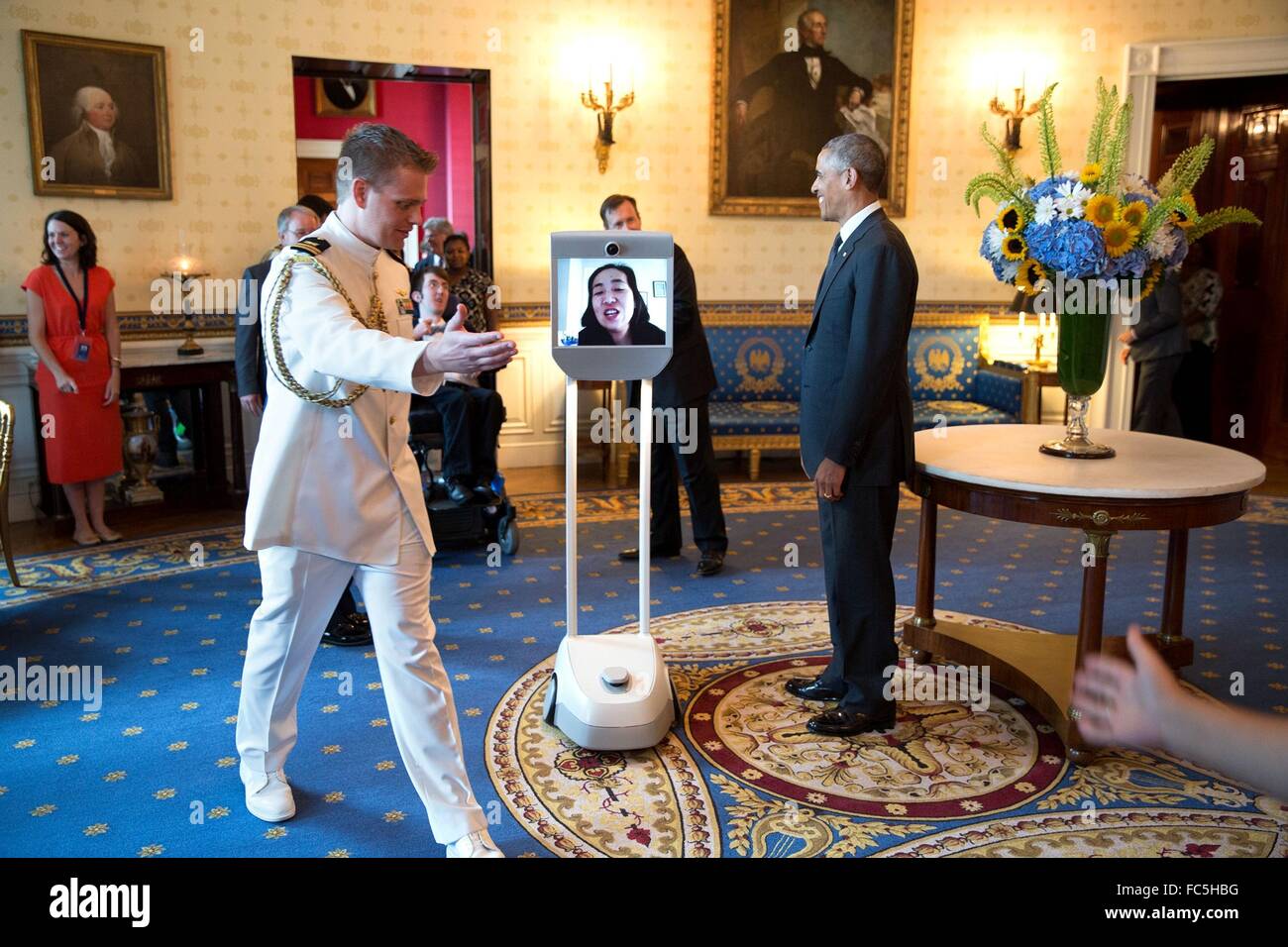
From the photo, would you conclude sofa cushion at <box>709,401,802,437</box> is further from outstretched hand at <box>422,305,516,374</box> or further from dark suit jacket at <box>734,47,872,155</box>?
outstretched hand at <box>422,305,516,374</box>

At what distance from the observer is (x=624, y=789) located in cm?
346

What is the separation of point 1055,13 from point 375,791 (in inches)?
332

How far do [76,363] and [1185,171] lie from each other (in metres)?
5.79

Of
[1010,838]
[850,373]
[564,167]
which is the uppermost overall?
[564,167]

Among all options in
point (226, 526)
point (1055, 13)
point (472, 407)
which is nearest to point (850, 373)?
point (472, 407)

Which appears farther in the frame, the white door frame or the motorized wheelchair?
the white door frame

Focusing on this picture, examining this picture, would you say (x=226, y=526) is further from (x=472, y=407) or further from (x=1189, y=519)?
(x=1189, y=519)

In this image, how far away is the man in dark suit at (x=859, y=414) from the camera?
3.56 m

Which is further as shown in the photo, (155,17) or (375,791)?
(155,17)

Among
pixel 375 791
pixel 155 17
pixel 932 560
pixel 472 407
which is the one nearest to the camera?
pixel 375 791

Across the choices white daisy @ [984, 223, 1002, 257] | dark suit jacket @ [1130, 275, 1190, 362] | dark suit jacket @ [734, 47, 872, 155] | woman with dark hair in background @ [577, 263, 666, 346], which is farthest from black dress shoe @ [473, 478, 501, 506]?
dark suit jacket @ [1130, 275, 1190, 362]

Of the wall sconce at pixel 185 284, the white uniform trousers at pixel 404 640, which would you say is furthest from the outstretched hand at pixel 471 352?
the wall sconce at pixel 185 284

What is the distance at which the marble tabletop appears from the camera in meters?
3.47

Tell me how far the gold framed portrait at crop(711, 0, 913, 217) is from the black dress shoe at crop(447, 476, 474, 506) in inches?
147
